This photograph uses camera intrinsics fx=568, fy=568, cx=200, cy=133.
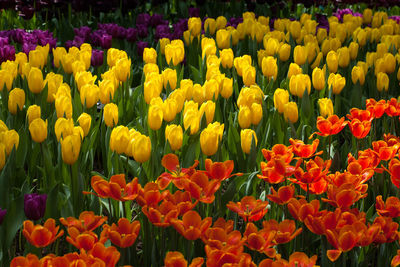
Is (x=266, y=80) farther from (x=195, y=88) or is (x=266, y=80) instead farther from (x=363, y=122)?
(x=363, y=122)

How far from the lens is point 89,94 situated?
2.87 meters

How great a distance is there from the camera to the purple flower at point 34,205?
1895 millimetres

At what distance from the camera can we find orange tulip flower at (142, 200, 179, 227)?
1678 mm

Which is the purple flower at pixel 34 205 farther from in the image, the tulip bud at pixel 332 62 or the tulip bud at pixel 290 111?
the tulip bud at pixel 332 62

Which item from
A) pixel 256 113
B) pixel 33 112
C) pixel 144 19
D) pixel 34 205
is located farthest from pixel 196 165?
pixel 144 19

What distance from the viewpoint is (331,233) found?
161cm

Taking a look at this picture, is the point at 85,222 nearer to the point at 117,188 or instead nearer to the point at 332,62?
the point at 117,188

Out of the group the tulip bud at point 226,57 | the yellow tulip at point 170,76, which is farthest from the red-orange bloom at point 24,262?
the tulip bud at point 226,57

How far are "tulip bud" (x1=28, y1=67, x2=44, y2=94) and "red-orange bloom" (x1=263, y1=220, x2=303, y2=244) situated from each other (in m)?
1.74

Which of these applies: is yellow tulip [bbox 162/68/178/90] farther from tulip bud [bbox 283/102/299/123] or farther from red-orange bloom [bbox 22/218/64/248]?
red-orange bloom [bbox 22/218/64/248]

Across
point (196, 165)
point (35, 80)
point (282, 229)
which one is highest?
point (35, 80)

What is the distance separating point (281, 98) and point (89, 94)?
962mm

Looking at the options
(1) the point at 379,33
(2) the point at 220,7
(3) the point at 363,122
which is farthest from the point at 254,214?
(2) the point at 220,7

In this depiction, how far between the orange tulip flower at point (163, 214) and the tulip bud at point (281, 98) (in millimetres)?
1223
